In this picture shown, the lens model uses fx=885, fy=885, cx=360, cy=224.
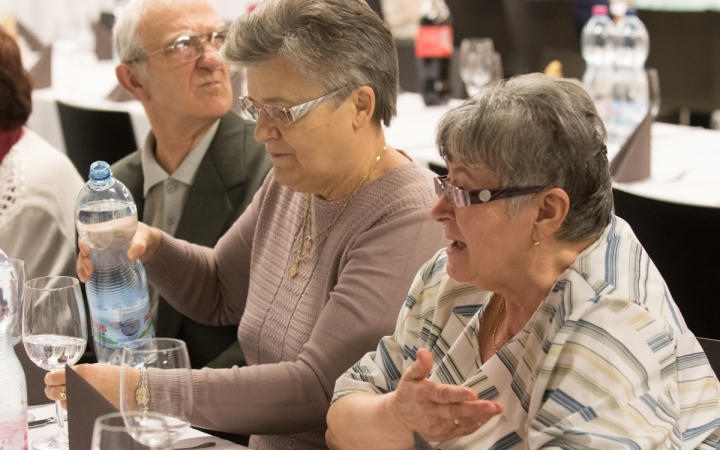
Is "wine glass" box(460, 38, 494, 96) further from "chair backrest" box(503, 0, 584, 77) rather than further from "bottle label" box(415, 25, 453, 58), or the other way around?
"chair backrest" box(503, 0, 584, 77)

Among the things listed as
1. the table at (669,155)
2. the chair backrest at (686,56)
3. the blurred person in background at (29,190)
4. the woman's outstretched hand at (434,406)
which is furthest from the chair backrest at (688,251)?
the chair backrest at (686,56)

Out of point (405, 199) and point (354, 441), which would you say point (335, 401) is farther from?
point (405, 199)

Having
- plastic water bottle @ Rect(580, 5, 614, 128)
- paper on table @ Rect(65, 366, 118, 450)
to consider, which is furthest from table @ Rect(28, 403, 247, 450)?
plastic water bottle @ Rect(580, 5, 614, 128)

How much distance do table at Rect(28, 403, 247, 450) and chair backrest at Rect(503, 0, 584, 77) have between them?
453cm

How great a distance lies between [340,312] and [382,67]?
55 cm

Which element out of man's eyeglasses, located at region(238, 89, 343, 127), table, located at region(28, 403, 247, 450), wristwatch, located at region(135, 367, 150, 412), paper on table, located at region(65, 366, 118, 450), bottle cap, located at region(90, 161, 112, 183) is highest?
man's eyeglasses, located at region(238, 89, 343, 127)

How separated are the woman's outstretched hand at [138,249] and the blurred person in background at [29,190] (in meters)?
0.33

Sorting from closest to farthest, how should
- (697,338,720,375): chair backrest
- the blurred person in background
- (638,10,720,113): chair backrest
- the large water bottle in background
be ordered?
(697,338,720,375): chair backrest
the blurred person in background
the large water bottle in background
(638,10,720,113): chair backrest

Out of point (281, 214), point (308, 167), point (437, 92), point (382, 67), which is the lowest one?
point (437, 92)

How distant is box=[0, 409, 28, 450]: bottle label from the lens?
56.9 inches

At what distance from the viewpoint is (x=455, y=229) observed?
152 centimetres

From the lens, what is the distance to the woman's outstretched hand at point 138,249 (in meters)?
2.08

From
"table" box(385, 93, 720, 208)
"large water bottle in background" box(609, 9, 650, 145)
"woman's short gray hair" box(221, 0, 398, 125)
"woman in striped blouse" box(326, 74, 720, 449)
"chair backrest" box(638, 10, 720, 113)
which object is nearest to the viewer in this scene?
"woman in striped blouse" box(326, 74, 720, 449)

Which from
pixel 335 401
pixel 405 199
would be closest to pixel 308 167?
pixel 405 199
